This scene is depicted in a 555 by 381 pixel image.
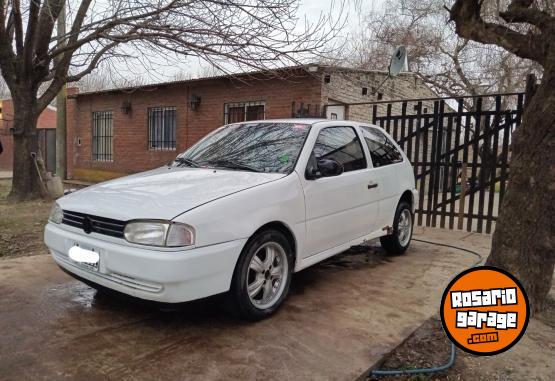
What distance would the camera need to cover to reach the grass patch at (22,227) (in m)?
5.65

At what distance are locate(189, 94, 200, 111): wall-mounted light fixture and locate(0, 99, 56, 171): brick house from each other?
282 inches

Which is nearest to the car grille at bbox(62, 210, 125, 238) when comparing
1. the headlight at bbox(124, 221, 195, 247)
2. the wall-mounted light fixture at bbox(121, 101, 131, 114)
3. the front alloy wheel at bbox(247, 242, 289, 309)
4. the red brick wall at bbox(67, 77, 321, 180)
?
the headlight at bbox(124, 221, 195, 247)

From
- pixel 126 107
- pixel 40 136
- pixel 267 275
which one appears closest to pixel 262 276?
pixel 267 275

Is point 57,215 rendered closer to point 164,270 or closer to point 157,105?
point 164,270

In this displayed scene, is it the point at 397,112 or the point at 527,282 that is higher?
the point at 397,112

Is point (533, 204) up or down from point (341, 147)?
down

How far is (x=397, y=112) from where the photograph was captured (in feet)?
45.1

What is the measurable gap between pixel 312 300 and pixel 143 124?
1227 cm

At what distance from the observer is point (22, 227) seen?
22.4 ft

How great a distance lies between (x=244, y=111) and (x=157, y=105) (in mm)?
3756

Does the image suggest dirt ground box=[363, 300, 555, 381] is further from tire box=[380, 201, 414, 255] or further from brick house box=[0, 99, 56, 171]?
brick house box=[0, 99, 56, 171]

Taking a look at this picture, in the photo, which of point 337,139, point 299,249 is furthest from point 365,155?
point 299,249

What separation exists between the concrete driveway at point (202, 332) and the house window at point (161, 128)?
9.74 metres

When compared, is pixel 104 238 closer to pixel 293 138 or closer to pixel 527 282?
pixel 293 138
